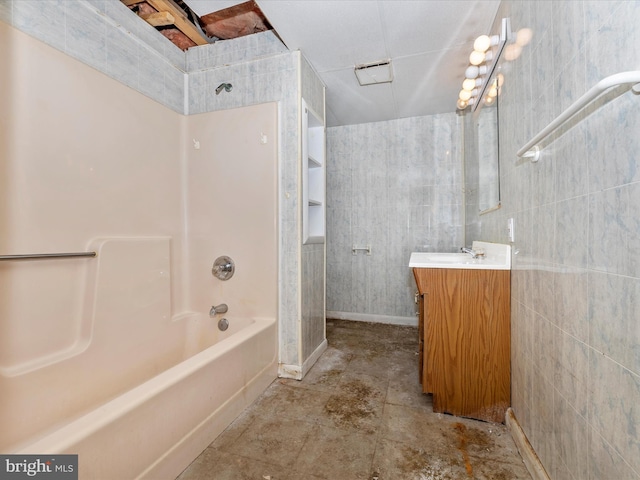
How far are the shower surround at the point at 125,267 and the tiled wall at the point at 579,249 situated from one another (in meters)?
1.44

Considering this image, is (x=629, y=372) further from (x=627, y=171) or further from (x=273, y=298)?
(x=273, y=298)

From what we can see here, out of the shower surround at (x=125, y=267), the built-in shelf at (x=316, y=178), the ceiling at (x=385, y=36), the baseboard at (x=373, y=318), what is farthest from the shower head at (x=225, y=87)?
the baseboard at (x=373, y=318)

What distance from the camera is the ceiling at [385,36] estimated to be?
5.76ft

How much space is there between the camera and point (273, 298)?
2115 mm

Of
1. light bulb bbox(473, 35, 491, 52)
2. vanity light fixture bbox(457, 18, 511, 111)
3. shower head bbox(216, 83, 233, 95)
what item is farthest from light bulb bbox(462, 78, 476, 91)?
shower head bbox(216, 83, 233, 95)

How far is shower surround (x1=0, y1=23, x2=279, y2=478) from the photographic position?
4.11ft

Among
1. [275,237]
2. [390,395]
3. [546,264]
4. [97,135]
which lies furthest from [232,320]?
[546,264]

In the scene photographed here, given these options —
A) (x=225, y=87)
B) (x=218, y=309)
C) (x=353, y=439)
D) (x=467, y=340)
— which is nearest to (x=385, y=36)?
(x=225, y=87)

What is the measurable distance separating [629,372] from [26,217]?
7.27ft

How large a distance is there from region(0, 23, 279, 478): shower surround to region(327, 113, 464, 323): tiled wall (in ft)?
5.37

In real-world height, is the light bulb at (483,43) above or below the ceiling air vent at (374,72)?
below

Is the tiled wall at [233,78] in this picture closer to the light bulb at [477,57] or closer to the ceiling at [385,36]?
the ceiling at [385,36]

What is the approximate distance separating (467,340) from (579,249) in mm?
882

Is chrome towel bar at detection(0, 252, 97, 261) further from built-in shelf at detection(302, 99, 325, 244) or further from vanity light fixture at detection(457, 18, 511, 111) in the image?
vanity light fixture at detection(457, 18, 511, 111)
